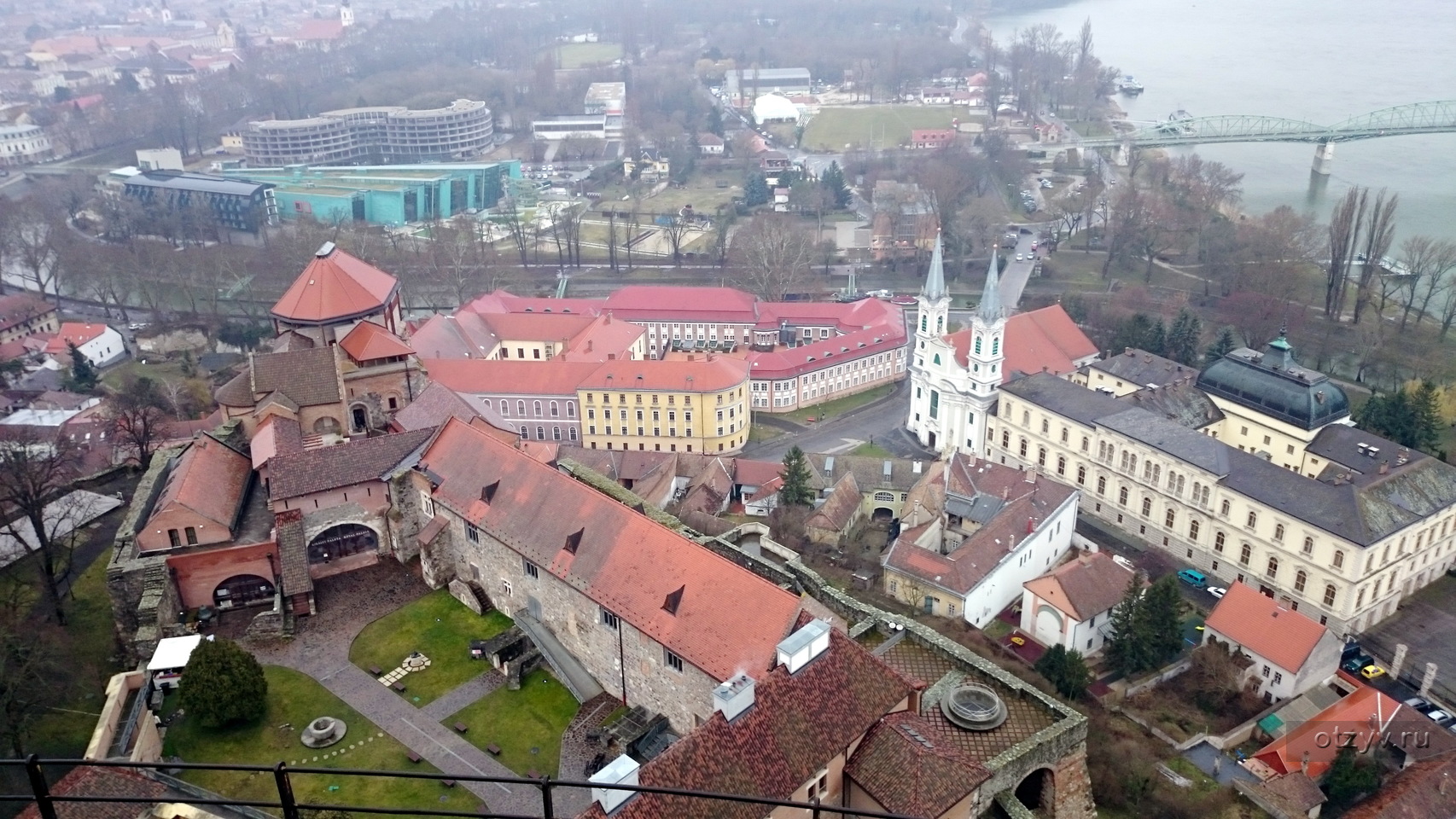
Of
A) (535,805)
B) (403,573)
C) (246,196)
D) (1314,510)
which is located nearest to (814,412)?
(1314,510)

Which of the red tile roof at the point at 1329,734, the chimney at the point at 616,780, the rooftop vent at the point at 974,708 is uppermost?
the chimney at the point at 616,780

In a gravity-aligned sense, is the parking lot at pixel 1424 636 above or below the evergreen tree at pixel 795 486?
below

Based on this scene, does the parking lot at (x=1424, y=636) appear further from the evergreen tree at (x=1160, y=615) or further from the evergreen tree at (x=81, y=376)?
the evergreen tree at (x=81, y=376)

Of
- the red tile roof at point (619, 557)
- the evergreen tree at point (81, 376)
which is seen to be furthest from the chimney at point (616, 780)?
the evergreen tree at point (81, 376)

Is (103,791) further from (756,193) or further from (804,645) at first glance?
(756,193)

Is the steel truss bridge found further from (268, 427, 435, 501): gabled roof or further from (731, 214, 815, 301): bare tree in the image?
(268, 427, 435, 501): gabled roof

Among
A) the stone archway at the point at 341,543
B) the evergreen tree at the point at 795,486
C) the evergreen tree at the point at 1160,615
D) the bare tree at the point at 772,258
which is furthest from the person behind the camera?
the bare tree at the point at 772,258

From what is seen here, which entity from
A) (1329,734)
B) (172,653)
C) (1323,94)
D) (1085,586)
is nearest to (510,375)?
(172,653)
